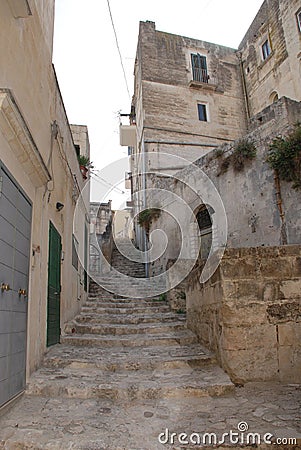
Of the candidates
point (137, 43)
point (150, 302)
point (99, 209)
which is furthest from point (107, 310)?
point (137, 43)

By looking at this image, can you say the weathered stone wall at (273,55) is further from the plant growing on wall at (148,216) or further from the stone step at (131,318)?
the stone step at (131,318)

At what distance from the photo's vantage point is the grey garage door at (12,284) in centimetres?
297

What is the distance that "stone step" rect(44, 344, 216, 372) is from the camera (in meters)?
4.34

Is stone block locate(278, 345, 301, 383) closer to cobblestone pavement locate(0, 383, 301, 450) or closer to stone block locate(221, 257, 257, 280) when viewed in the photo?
cobblestone pavement locate(0, 383, 301, 450)

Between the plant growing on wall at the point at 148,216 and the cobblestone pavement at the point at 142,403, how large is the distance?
7.53 m

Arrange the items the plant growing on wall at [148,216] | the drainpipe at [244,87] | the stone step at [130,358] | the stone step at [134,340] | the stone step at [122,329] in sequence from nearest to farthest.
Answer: the stone step at [130,358]
the stone step at [134,340]
the stone step at [122,329]
the plant growing on wall at [148,216]
the drainpipe at [244,87]

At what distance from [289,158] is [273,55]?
9991 mm

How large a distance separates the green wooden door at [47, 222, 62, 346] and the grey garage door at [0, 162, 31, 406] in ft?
4.18

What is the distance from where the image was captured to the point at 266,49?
16609 mm

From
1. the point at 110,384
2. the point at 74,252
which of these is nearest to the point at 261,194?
the point at 74,252

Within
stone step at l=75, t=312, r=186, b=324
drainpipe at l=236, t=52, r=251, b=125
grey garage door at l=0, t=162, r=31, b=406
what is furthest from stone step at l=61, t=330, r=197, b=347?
drainpipe at l=236, t=52, r=251, b=125

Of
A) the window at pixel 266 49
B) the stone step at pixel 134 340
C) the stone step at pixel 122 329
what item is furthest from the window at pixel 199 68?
the stone step at pixel 134 340

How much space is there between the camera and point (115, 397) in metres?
3.52

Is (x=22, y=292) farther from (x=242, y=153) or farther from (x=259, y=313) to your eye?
(x=242, y=153)
